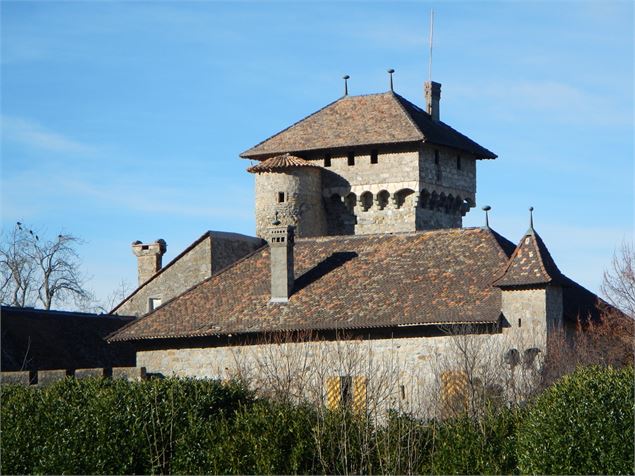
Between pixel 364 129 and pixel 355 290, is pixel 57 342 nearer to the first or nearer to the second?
pixel 355 290

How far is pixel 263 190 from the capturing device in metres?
59.0

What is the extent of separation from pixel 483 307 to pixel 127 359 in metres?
13.3

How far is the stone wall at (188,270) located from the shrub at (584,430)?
94.7 ft

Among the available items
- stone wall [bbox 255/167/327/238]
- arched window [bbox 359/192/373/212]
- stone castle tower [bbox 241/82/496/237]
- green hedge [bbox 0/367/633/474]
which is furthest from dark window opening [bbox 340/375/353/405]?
arched window [bbox 359/192/373/212]

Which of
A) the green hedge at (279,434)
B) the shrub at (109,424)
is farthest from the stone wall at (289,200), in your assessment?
the shrub at (109,424)

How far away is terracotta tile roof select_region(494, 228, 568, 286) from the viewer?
41.0m

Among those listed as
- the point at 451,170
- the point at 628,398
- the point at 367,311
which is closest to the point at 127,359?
the point at 367,311

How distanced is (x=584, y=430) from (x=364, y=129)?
35458 millimetres

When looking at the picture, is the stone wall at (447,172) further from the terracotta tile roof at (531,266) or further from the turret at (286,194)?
the terracotta tile roof at (531,266)

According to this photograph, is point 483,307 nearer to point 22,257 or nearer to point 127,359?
point 127,359

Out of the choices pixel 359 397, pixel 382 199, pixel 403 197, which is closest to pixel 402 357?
pixel 359 397

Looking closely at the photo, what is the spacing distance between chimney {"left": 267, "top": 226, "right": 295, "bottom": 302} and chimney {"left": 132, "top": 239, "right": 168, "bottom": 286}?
51.7 ft

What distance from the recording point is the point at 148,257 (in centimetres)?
6109

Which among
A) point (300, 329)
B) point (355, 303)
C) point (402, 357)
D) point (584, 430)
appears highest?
point (355, 303)
